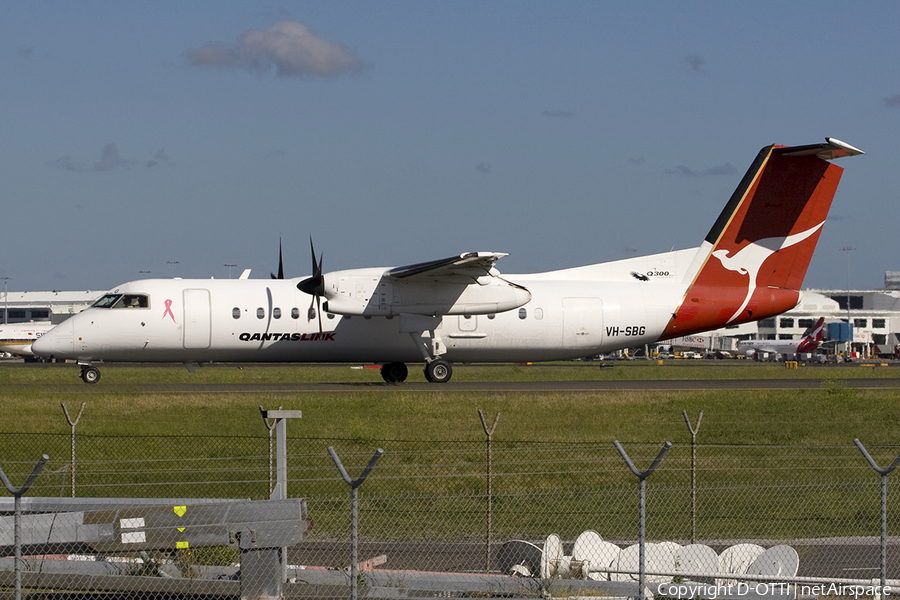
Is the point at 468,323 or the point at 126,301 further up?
the point at 126,301

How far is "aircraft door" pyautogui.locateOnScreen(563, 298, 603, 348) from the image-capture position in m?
28.3

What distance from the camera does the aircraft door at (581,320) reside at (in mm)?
28312

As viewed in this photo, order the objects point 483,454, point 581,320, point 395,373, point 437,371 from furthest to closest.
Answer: point 395,373 → point 581,320 → point 437,371 → point 483,454

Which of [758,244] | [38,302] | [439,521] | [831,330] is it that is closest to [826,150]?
[758,244]

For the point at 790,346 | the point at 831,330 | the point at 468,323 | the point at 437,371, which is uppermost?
the point at 468,323

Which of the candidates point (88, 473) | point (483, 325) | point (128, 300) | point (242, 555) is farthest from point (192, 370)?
point (242, 555)

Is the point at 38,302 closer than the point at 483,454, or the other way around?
the point at 483,454

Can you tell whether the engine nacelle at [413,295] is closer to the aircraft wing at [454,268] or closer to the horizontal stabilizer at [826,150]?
the aircraft wing at [454,268]

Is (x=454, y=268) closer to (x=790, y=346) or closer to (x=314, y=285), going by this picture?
(x=314, y=285)

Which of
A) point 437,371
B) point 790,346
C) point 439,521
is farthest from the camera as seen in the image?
point 790,346

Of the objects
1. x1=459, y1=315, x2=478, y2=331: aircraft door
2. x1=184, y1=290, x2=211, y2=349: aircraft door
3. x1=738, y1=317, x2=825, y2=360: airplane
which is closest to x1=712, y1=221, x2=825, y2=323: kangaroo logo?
x1=459, y1=315, x2=478, y2=331: aircraft door

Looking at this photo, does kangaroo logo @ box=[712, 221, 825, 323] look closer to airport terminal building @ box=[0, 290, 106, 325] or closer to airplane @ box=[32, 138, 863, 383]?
airplane @ box=[32, 138, 863, 383]

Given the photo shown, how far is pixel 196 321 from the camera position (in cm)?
2602

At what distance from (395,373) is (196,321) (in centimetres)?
635
